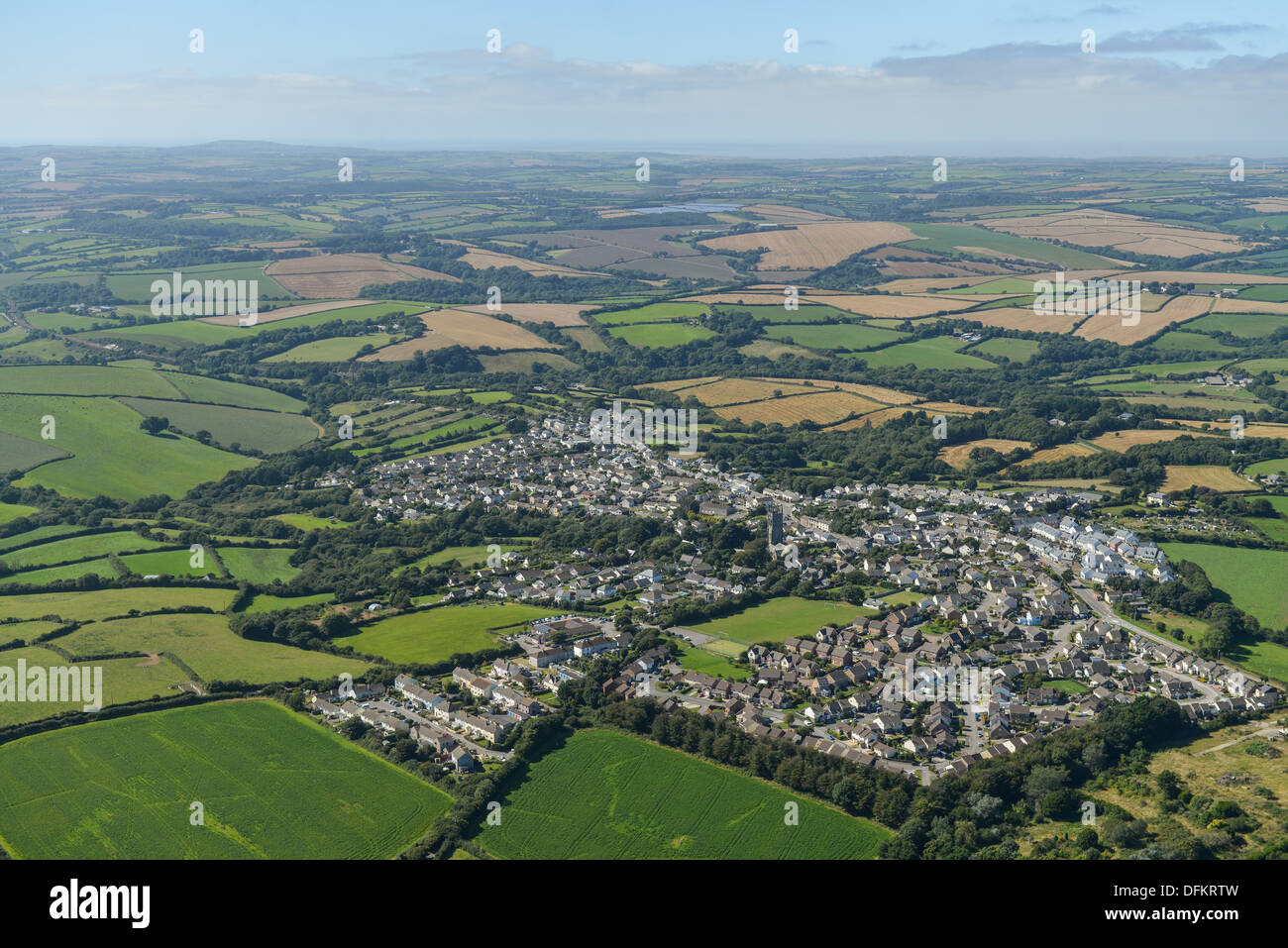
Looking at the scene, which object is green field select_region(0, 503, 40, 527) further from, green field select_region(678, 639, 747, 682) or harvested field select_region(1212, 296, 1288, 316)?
harvested field select_region(1212, 296, 1288, 316)

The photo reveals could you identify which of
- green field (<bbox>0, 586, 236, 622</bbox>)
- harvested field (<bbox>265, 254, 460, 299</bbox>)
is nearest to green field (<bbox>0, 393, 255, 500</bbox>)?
green field (<bbox>0, 586, 236, 622</bbox>)

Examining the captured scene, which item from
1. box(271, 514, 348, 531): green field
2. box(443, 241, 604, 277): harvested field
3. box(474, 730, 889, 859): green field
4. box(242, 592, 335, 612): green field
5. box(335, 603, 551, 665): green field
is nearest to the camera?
box(474, 730, 889, 859): green field

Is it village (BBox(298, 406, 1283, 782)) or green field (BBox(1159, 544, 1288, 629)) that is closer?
village (BBox(298, 406, 1283, 782))

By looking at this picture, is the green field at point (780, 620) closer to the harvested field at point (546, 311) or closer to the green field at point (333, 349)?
the green field at point (333, 349)

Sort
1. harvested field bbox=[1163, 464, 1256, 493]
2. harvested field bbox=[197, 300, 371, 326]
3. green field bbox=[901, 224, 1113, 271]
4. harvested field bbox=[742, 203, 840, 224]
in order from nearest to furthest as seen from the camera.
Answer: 1. harvested field bbox=[1163, 464, 1256, 493]
2. harvested field bbox=[197, 300, 371, 326]
3. green field bbox=[901, 224, 1113, 271]
4. harvested field bbox=[742, 203, 840, 224]
